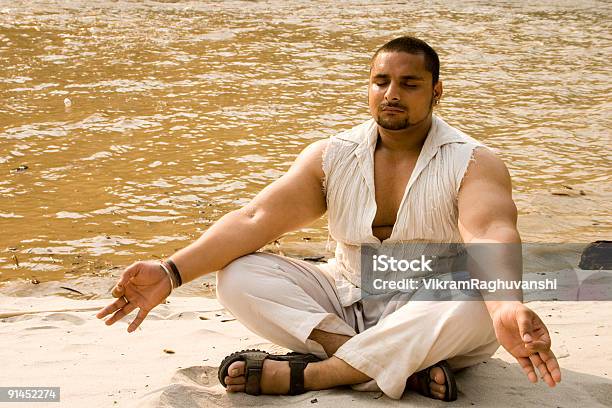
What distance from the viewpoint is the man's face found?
334 cm

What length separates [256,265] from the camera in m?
3.27

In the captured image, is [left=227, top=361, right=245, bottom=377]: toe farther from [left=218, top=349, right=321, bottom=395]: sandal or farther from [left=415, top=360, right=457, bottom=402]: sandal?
[left=415, top=360, right=457, bottom=402]: sandal

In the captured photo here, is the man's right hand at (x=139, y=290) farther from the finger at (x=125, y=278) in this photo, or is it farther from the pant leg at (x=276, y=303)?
the pant leg at (x=276, y=303)

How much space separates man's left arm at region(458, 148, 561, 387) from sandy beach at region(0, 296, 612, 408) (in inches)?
14.6

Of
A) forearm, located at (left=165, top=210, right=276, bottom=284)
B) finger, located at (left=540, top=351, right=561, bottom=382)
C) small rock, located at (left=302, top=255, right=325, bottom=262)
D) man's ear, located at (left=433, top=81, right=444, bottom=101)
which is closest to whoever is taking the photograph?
finger, located at (left=540, top=351, right=561, bottom=382)

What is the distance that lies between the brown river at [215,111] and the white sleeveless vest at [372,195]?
1502 millimetres

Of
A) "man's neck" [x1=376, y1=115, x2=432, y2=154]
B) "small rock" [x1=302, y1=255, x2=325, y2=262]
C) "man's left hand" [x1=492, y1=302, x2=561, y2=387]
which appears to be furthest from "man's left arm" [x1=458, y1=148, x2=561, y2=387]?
"small rock" [x1=302, y1=255, x2=325, y2=262]

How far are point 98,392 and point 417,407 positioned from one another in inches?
42.2

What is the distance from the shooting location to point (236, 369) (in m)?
3.07

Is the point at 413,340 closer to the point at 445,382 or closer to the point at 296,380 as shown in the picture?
the point at 445,382

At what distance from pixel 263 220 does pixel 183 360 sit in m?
0.61

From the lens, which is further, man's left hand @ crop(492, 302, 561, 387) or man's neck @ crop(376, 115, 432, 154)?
man's neck @ crop(376, 115, 432, 154)

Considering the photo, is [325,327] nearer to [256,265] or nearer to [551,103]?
[256,265]

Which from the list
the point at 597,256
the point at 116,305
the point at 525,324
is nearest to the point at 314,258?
the point at 597,256
